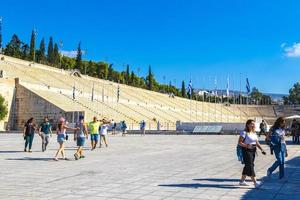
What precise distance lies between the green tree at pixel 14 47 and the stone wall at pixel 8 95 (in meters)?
36.5

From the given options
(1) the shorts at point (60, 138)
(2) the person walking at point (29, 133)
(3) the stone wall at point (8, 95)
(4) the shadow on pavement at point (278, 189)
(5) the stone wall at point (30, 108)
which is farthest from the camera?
(3) the stone wall at point (8, 95)

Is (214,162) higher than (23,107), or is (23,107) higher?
(23,107)

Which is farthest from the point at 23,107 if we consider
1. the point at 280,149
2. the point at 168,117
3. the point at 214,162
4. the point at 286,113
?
the point at 286,113

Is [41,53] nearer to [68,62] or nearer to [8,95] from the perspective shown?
[68,62]

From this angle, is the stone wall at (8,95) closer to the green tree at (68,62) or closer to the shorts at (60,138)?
the shorts at (60,138)

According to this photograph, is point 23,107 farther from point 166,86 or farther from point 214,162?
point 166,86

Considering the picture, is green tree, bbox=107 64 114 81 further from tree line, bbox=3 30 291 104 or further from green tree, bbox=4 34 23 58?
green tree, bbox=4 34 23 58

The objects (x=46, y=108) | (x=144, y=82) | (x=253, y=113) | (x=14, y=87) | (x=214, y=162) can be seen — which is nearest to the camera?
(x=214, y=162)

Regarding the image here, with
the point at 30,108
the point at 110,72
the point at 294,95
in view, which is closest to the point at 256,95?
the point at 294,95

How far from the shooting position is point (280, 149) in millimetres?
10695

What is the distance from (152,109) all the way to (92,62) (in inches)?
1665

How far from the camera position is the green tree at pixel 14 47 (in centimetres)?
9286

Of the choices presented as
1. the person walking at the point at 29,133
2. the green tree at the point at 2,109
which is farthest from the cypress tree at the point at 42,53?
the person walking at the point at 29,133

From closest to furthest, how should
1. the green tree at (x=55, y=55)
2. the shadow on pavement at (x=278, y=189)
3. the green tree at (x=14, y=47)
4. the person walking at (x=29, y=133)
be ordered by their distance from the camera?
the shadow on pavement at (x=278, y=189) < the person walking at (x=29, y=133) < the green tree at (x=14, y=47) < the green tree at (x=55, y=55)
